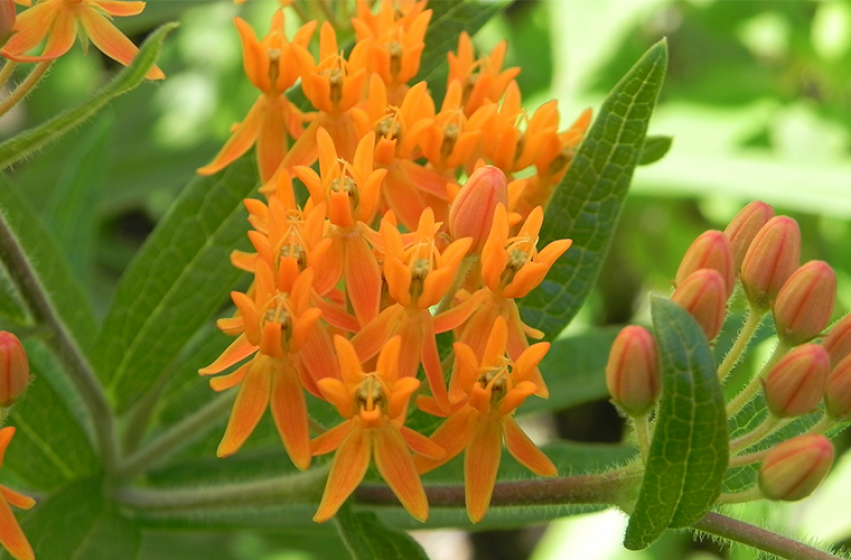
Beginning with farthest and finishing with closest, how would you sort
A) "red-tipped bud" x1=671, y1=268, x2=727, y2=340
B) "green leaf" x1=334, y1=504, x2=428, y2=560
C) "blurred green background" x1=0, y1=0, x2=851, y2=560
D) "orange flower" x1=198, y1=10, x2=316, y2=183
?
"blurred green background" x1=0, y1=0, x2=851, y2=560 < "orange flower" x1=198, y1=10, x2=316, y2=183 < "green leaf" x1=334, y1=504, x2=428, y2=560 < "red-tipped bud" x1=671, y1=268, x2=727, y2=340

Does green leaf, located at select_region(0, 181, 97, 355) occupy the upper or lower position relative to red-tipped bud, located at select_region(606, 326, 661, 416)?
lower

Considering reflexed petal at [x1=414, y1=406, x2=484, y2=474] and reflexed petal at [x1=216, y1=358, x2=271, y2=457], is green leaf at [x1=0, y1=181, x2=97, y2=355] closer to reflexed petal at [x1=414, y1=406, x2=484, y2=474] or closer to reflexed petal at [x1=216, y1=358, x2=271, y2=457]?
reflexed petal at [x1=216, y1=358, x2=271, y2=457]

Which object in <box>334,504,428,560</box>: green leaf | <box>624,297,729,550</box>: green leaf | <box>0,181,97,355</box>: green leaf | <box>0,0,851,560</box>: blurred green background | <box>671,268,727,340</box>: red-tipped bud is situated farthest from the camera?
<box>0,0,851,560</box>: blurred green background

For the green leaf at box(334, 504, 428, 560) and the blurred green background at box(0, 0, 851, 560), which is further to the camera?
the blurred green background at box(0, 0, 851, 560)

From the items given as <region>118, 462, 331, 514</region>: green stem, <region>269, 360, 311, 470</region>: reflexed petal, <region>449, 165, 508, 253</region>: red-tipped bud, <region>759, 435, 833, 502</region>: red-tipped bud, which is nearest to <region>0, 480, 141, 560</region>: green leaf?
<region>118, 462, 331, 514</region>: green stem

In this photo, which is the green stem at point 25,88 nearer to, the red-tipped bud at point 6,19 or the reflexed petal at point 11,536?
the red-tipped bud at point 6,19

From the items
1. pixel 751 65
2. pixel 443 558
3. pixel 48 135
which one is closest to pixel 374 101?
pixel 48 135
